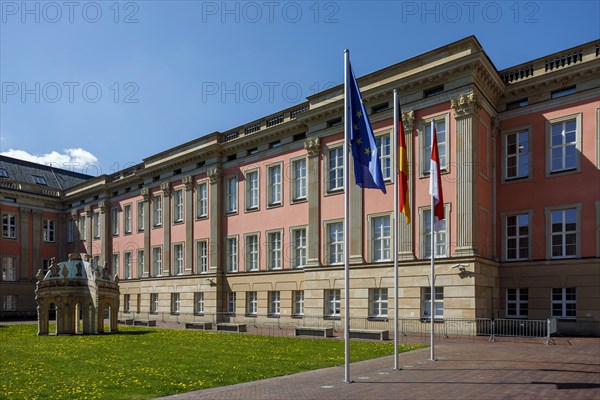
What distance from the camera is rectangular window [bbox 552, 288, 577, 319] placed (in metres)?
29.5

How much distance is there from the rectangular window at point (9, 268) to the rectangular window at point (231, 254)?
3188 cm

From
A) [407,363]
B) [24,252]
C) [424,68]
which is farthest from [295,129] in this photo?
[24,252]

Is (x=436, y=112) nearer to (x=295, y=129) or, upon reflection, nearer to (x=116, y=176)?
(x=295, y=129)

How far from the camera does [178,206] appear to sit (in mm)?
52188

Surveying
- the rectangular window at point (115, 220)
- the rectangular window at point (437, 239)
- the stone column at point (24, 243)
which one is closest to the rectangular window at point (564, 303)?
the rectangular window at point (437, 239)

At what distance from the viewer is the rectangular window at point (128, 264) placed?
190ft

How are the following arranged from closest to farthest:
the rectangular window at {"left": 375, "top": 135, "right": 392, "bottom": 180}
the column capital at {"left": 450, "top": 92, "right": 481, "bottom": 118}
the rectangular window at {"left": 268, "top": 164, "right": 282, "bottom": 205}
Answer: the column capital at {"left": 450, "top": 92, "right": 481, "bottom": 118} → the rectangular window at {"left": 375, "top": 135, "right": 392, "bottom": 180} → the rectangular window at {"left": 268, "top": 164, "right": 282, "bottom": 205}

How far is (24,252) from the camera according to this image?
64.4 metres

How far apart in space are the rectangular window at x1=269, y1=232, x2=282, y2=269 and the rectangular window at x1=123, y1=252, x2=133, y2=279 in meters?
21.8

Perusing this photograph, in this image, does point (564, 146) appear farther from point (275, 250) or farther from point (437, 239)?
point (275, 250)

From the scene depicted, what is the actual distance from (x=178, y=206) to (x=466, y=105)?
101 feet

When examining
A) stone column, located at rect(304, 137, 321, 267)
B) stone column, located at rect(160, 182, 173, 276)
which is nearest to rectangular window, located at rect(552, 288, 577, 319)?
stone column, located at rect(304, 137, 321, 267)

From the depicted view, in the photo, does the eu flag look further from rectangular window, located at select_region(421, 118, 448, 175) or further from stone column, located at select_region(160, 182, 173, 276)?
stone column, located at select_region(160, 182, 173, 276)

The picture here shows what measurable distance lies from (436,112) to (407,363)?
1778cm
